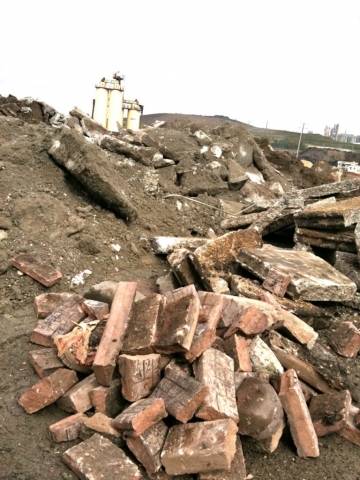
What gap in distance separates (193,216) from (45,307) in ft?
13.6

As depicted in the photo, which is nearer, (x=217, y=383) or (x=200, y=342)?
(x=217, y=383)

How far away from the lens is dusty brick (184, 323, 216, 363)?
2.89 metres

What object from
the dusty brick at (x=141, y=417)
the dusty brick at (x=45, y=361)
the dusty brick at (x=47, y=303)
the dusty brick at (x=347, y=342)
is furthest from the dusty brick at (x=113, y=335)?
the dusty brick at (x=347, y=342)

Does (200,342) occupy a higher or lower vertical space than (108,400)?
higher

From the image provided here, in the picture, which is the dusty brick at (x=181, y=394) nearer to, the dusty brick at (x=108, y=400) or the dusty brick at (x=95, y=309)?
the dusty brick at (x=108, y=400)

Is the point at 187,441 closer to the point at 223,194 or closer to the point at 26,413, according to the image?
the point at 26,413

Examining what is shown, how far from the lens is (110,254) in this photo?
574cm

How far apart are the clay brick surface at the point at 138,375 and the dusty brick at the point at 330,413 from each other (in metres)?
1.22

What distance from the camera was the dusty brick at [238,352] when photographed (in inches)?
120

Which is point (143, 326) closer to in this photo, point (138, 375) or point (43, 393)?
point (138, 375)

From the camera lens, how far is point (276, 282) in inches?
164

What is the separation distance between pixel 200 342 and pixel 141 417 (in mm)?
675

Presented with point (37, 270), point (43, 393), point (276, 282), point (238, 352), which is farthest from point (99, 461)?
point (37, 270)

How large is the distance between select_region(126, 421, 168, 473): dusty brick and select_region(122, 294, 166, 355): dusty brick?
21.4 inches
